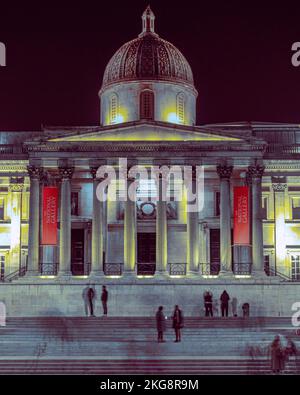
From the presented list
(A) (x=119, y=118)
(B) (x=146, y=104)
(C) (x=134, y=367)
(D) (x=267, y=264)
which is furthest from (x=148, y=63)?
(C) (x=134, y=367)

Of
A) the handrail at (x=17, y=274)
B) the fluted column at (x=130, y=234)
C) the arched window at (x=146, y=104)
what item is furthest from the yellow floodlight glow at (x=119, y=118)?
the handrail at (x=17, y=274)

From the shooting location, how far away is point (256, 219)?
5197 centimetres

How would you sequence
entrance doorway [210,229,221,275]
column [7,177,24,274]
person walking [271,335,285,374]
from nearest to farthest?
person walking [271,335,285,374] → entrance doorway [210,229,221,275] → column [7,177,24,274]

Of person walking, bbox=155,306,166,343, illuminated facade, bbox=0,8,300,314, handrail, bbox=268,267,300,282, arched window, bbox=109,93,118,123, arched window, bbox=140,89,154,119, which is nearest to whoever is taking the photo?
person walking, bbox=155,306,166,343

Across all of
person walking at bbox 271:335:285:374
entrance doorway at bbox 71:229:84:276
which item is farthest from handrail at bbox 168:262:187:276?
person walking at bbox 271:335:285:374

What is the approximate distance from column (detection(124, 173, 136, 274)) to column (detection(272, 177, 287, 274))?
1047cm

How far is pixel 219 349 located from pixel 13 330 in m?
10.4

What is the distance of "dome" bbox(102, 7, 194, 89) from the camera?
5862 centimetres

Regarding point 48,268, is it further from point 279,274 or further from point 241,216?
point 279,274

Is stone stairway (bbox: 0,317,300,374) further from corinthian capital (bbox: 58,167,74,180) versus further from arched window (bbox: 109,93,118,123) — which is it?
arched window (bbox: 109,93,118,123)

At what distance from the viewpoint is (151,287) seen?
50406 millimetres
